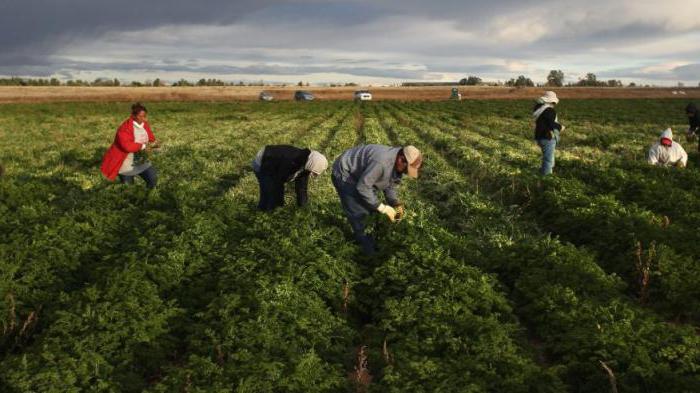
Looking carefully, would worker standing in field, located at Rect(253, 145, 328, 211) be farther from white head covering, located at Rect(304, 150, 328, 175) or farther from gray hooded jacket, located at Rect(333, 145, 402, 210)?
gray hooded jacket, located at Rect(333, 145, 402, 210)

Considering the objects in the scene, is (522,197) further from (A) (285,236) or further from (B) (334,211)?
(A) (285,236)

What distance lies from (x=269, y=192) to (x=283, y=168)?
0.68 meters

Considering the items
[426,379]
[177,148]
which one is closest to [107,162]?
[426,379]

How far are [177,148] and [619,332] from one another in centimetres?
1764

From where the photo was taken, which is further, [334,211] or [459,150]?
[459,150]

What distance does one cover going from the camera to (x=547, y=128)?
12.9m

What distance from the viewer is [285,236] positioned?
739 cm

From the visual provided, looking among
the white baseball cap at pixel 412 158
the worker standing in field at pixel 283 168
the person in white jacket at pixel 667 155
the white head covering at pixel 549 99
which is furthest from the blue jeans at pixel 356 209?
the person in white jacket at pixel 667 155

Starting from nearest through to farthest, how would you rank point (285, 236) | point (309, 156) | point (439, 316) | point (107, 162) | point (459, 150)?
point (439, 316), point (285, 236), point (309, 156), point (107, 162), point (459, 150)

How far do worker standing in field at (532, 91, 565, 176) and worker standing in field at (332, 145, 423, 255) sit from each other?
22.1 feet

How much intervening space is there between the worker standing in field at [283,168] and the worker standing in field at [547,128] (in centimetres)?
712

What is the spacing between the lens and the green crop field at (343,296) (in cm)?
461

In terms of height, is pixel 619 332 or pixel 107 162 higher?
pixel 107 162

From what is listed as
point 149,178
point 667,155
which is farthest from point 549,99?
point 149,178
